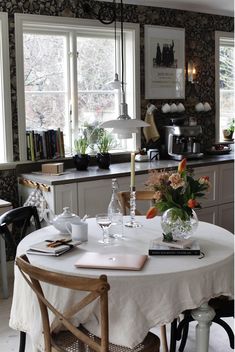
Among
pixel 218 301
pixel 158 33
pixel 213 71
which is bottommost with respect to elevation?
pixel 218 301

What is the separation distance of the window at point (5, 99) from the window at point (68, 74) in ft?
0.34

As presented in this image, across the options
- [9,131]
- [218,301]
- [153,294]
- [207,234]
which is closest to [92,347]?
[153,294]

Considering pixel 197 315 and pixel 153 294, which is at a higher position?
pixel 153 294

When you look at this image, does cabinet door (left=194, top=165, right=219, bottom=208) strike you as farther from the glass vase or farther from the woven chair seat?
the woven chair seat

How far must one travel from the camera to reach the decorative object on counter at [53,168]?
409 centimetres

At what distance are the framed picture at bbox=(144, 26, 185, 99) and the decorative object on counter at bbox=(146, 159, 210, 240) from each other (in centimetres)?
275

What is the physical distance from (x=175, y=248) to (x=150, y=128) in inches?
113

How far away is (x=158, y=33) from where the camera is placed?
500cm

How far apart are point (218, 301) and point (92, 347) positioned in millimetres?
811

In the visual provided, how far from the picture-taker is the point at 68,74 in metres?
4.55

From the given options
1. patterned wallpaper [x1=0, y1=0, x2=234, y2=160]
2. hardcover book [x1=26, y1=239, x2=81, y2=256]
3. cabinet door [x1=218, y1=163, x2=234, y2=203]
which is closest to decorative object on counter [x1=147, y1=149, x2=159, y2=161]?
patterned wallpaper [x1=0, y1=0, x2=234, y2=160]

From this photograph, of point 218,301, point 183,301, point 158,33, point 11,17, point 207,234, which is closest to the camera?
point 183,301

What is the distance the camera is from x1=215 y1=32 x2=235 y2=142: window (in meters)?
5.58

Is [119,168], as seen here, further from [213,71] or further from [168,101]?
[213,71]
